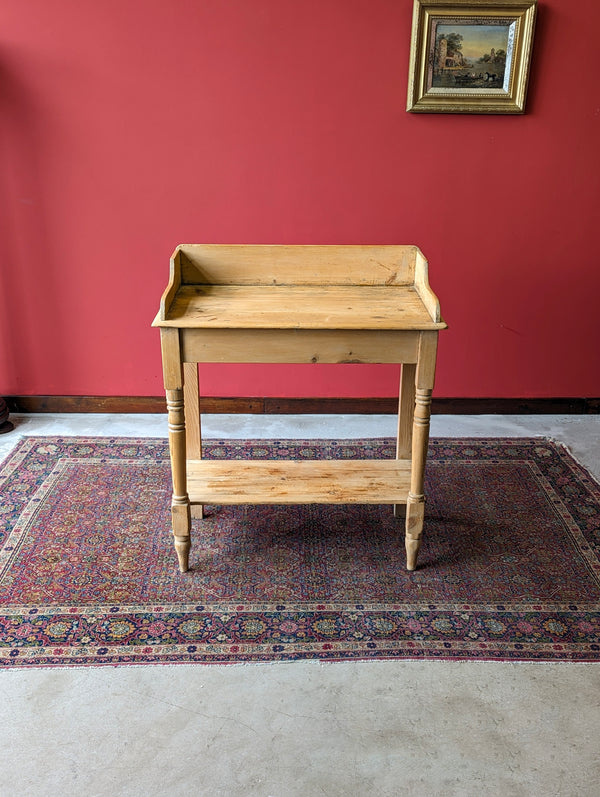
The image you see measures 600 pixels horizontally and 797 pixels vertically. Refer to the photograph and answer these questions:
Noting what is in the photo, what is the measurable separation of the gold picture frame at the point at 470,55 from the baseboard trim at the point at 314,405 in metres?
1.57

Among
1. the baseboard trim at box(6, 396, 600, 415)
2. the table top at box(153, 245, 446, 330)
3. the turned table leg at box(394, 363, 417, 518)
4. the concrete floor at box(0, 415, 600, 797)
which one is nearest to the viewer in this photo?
the concrete floor at box(0, 415, 600, 797)

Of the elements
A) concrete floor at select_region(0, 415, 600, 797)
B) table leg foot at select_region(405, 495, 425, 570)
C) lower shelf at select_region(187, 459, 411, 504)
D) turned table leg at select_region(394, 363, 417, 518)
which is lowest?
concrete floor at select_region(0, 415, 600, 797)

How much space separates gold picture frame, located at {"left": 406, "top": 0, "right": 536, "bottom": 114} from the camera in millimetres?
3682

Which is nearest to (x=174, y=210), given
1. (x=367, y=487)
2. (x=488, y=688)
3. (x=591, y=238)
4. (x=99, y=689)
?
(x=367, y=487)

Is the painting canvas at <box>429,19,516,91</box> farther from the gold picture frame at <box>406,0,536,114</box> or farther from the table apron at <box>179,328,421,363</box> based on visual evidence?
the table apron at <box>179,328,421,363</box>

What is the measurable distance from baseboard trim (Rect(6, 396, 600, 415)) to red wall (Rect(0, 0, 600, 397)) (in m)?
0.06

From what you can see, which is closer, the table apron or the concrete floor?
the concrete floor

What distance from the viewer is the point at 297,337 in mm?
2645

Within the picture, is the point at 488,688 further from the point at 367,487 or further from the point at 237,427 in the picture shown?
the point at 237,427

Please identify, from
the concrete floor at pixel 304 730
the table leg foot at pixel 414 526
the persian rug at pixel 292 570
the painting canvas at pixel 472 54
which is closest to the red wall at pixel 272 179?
the painting canvas at pixel 472 54

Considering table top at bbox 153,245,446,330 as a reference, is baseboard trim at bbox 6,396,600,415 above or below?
below

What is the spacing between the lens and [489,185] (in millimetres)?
4020

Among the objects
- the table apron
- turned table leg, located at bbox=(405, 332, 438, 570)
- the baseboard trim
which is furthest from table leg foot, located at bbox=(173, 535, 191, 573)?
the baseboard trim

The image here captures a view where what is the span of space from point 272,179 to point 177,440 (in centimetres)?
181
